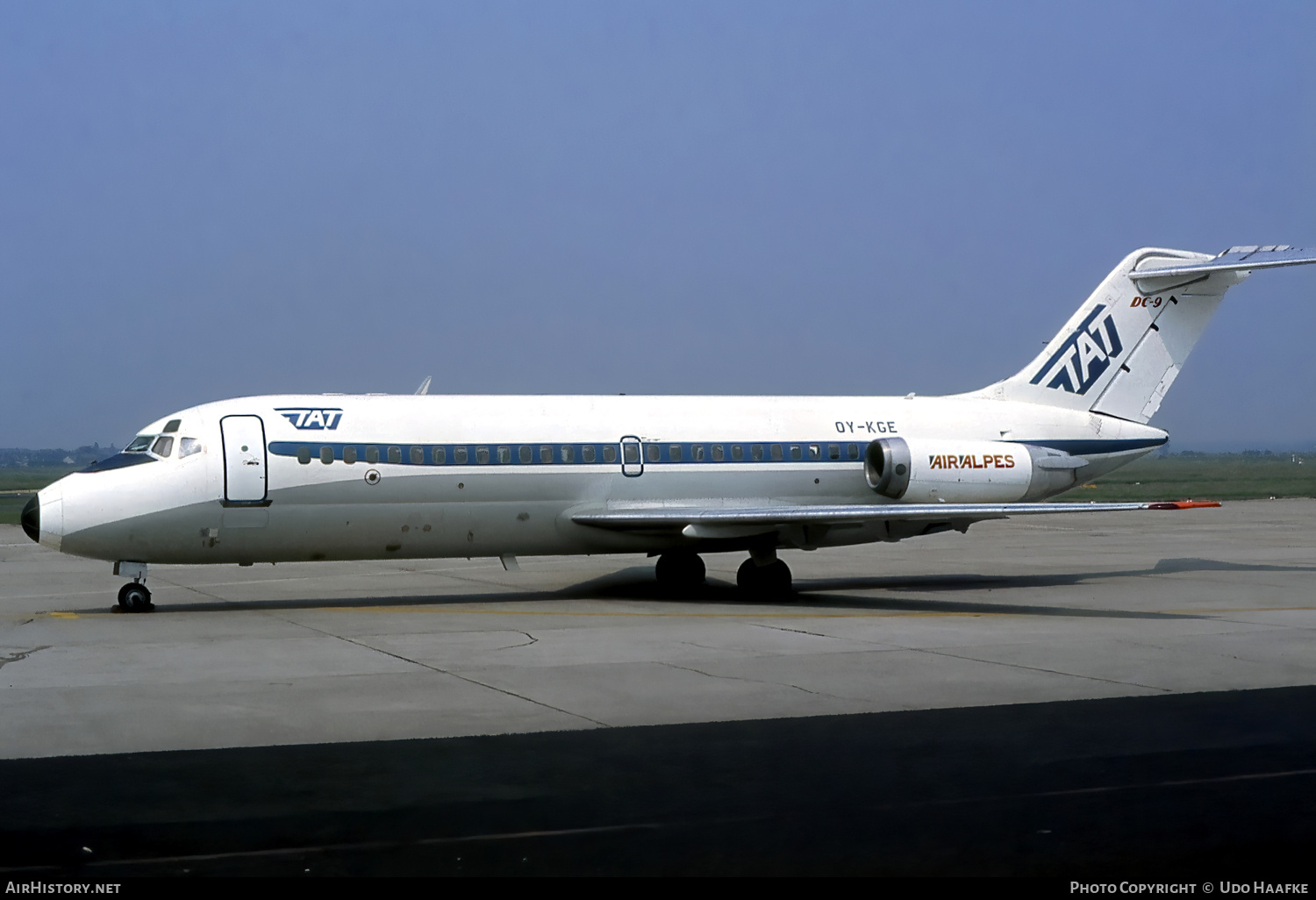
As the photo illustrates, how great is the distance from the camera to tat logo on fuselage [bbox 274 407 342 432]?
1895 centimetres

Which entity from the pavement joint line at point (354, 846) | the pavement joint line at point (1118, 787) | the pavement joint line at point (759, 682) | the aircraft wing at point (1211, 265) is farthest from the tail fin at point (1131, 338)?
the pavement joint line at point (354, 846)

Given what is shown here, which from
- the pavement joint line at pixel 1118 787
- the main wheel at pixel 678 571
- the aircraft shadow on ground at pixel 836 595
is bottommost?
the pavement joint line at pixel 1118 787

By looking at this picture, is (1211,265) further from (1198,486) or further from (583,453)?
(1198,486)

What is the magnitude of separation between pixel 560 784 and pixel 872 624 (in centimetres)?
912

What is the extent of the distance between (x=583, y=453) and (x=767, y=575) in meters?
3.50

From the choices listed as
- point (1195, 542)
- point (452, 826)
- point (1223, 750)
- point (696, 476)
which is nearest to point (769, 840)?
point (452, 826)

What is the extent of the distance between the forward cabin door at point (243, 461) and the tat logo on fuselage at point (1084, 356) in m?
13.6

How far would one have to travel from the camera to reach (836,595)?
21.1m

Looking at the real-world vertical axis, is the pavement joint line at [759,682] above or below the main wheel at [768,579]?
below

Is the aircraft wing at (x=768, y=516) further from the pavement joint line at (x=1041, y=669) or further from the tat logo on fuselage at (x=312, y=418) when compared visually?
the pavement joint line at (x=1041, y=669)

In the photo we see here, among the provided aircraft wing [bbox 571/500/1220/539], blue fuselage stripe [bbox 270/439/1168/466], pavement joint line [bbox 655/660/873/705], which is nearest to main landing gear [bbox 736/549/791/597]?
aircraft wing [bbox 571/500/1220/539]

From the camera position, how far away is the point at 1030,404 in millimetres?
23719

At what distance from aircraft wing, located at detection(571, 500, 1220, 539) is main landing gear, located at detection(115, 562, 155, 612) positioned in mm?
6171

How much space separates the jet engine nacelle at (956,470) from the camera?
2159 cm
